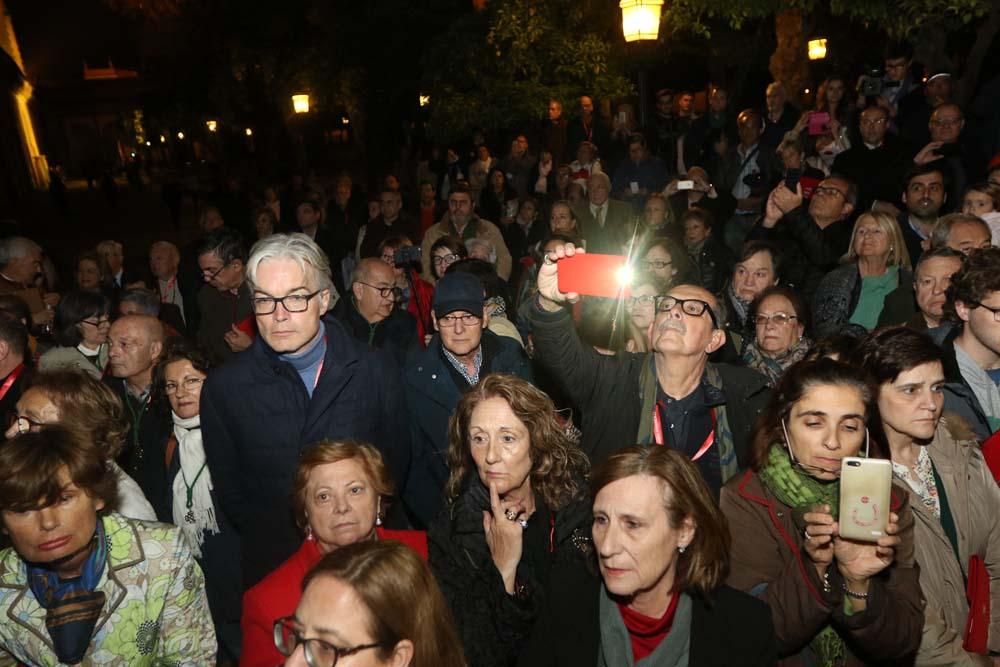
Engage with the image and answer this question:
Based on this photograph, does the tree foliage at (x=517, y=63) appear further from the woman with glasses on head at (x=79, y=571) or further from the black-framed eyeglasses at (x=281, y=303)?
the woman with glasses on head at (x=79, y=571)

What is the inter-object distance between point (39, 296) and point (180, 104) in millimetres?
24231

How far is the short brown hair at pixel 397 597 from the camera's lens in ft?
7.16

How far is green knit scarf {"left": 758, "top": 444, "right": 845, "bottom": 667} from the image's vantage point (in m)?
2.88

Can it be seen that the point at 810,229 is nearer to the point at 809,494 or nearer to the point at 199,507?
the point at 809,494

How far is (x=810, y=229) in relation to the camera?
649 centimetres

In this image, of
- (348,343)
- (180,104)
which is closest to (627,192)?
(348,343)

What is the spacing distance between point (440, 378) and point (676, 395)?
52.5 inches

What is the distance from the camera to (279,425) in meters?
3.44

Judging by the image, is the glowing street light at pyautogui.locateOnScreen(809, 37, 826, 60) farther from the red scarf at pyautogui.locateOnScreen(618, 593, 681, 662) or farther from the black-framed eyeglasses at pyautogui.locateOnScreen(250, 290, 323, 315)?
the red scarf at pyautogui.locateOnScreen(618, 593, 681, 662)

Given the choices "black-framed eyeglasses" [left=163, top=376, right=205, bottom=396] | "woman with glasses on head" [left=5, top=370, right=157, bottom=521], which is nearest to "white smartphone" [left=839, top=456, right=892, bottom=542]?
"woman with glasses on head" [left=5, top=370, right=157, bottom=521]

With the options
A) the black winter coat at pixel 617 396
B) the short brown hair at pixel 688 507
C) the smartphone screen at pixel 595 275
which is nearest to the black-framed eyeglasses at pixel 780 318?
the black winter coat at pixel 617 396

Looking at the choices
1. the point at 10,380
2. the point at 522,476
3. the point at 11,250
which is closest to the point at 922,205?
the point at 522,476

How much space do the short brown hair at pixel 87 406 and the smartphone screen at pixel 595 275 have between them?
83.2 inches

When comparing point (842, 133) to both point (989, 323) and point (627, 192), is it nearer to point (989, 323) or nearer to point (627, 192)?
point (627, 192)
